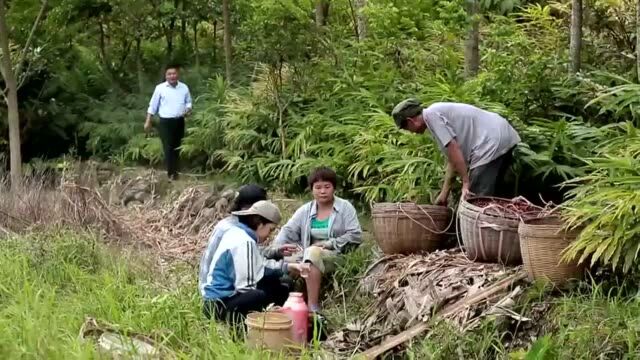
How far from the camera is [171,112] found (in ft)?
41.5

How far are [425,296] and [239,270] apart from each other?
1.19 m

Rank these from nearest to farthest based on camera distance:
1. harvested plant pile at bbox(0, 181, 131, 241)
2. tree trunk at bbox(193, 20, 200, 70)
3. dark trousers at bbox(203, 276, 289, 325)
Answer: dark trousers at bbox(203, 276, 289, 325)
harvested plant pile at bbox(0, 181, 131, 241)
tree trunk at bbox(193, 20, 200, 70)

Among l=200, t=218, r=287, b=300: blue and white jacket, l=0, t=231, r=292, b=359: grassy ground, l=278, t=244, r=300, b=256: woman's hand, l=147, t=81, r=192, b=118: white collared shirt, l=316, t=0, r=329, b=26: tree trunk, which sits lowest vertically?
l=0, t=231, r=292, b=359: grassy ground

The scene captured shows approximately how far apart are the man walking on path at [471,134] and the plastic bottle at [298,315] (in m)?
1.66

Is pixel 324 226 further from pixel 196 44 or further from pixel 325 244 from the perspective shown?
pixel 196 44

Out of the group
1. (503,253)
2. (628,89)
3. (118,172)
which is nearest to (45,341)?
(503,253)

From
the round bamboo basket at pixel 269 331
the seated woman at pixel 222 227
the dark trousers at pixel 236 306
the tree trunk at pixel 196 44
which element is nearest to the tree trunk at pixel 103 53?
the tree trunk at pixel 196 44

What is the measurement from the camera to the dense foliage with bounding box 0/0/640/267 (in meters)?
7.65

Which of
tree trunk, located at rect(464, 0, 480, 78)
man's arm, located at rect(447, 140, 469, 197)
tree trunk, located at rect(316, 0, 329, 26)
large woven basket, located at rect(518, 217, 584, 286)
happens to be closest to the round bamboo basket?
large woven basket, located at rect(518, 217, 584, 286)

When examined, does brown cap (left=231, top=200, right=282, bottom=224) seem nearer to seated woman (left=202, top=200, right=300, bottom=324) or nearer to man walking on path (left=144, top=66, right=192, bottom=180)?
seated woman (left=202, top=200, right=300, bottom=324)

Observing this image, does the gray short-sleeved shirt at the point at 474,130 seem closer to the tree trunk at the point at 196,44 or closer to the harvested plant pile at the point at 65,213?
the harvested plant pile at the point at 65,213

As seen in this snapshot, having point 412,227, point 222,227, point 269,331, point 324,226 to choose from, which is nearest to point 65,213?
point 324,226

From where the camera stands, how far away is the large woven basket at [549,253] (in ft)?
18.7

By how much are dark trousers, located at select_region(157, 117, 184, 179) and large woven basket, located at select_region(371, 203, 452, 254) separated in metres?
5.90
